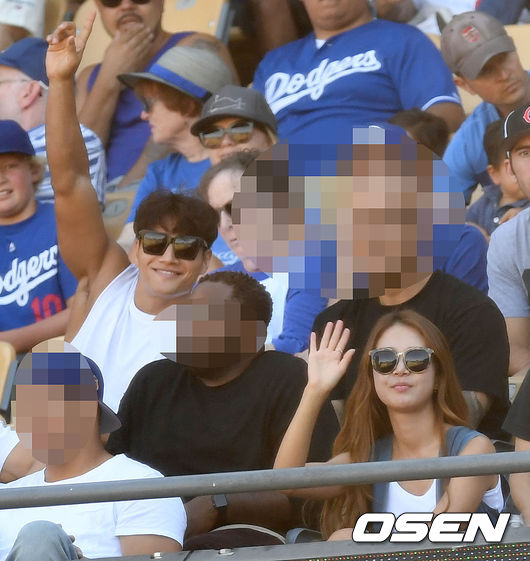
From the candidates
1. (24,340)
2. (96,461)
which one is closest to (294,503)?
(96,461)

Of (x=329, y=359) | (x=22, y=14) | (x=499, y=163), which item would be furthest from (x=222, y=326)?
(x=22, y=14)

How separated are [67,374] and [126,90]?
2.08m

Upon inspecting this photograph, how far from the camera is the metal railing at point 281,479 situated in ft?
8.96

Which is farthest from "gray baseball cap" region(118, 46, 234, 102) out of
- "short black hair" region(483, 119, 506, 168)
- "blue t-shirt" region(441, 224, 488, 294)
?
"blue t-shirt" region(441, 224, 488, 294)

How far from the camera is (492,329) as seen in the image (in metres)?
3.34

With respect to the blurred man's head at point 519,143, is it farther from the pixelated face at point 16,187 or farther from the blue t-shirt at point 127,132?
the pixelated face at point 16,187

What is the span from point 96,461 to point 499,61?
6.87ft

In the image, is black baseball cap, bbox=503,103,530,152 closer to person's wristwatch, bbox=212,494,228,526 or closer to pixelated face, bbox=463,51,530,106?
pixelated face, bbox=463,51,530,106

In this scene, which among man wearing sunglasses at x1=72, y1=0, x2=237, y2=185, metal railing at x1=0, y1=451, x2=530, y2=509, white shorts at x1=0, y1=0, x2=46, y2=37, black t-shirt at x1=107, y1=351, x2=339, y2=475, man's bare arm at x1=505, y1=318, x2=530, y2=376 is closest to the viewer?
metal railing at x1=0, y1=451, x2=530, y2=509

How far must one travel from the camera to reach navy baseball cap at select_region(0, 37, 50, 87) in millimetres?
5082

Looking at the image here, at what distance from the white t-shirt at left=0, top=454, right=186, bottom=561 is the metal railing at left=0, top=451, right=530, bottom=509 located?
377mm

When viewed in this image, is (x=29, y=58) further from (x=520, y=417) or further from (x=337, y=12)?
(x=520, y=417)

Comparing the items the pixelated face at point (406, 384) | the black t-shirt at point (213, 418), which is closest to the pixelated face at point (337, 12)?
the black t-shirt at point (213, 418)

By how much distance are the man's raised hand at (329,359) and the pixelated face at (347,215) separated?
27cm
